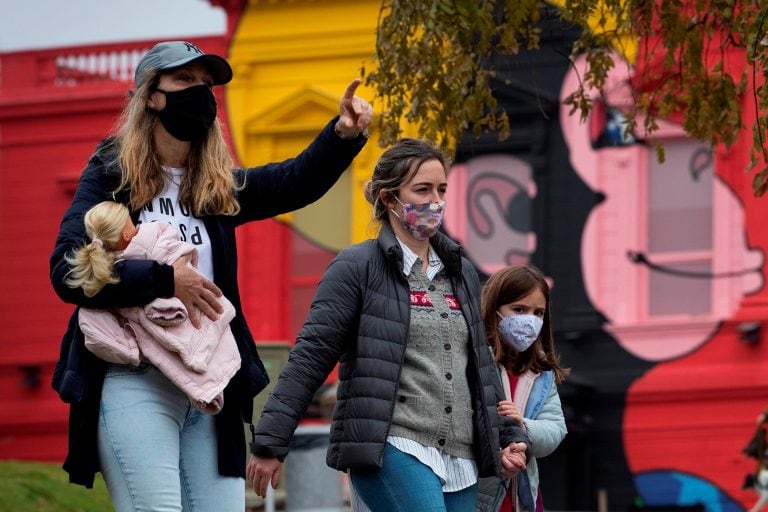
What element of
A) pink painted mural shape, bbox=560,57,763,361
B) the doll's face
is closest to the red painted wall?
pink painted mural shape, bbox=560,57,763,361

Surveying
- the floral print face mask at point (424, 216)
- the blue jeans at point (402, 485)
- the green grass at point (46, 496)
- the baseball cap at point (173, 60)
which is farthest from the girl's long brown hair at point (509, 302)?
the green grass at point (46, 496)

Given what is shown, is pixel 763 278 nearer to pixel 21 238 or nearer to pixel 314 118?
pixel 314 118

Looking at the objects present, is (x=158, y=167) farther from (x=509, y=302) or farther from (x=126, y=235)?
(x=509, y=302)

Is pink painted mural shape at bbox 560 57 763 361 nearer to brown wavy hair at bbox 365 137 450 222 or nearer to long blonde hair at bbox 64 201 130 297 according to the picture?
brown wavy hair at bbox 365 137 450 222

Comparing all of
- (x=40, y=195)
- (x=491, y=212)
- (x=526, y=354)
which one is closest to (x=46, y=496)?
(x=526, y=354)

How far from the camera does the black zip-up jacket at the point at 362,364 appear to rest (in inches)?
222

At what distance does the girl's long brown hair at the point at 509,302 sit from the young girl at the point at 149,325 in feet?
5.43

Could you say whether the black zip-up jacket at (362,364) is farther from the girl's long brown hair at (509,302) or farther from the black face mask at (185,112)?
the girl's long brown hair at (509,302)

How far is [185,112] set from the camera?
559cm

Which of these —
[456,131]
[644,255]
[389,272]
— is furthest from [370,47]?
[389,272]

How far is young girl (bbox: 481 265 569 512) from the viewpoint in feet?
22.0

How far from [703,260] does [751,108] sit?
Answer: 233 cm

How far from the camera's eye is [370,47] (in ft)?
84.3

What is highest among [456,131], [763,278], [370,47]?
[370,47]
